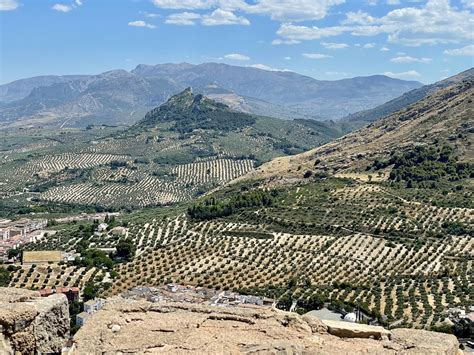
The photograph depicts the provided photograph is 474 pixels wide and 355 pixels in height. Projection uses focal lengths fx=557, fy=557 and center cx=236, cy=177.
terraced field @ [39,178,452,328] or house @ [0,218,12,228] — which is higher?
terraced field @ [39,178,452,328]

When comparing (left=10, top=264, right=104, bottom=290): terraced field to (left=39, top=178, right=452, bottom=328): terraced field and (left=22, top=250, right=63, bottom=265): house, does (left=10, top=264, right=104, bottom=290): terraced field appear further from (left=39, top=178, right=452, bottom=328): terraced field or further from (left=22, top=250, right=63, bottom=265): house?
(left=39, top=178, right=452, bottom=328): terraced field

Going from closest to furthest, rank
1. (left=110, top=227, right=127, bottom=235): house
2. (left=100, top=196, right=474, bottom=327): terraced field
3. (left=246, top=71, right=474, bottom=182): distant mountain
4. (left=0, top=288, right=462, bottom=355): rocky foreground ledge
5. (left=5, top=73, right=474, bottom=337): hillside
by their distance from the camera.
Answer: (left=0, top=288, right=462, bottom=355): rocky foreground ledge, (left=100, top=196, right=474, bottom=327): terraced field, (left=5, top=73, right=474, bottom=337): hillside, (left=110, top=227, right=127, bottom=235): house, (left=246, top=71, right=474, bottom=182): distant mountain

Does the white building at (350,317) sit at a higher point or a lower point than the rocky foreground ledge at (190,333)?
lower

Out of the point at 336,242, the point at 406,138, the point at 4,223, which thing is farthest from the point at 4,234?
the point at 406,138

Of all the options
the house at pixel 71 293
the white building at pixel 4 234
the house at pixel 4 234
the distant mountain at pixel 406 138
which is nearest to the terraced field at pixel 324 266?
the house at pixel 71 293

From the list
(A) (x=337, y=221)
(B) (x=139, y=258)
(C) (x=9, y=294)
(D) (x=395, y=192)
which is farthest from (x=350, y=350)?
(D) (x=395, y=192)

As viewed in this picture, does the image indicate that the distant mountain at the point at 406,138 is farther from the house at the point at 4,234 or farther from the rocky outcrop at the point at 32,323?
the rocky outcrop at the point at 32,323

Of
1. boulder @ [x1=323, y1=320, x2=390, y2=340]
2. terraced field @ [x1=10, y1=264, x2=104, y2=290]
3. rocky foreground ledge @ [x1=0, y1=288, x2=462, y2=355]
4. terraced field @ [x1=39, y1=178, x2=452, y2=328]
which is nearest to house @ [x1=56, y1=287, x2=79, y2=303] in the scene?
terraced field @ [x1=10, y1=264, x2=104, y2=290]

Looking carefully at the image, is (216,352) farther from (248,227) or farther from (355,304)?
(248,227)
